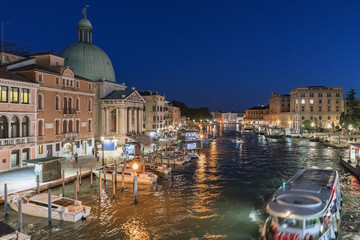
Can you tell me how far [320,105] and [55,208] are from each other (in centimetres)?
11655

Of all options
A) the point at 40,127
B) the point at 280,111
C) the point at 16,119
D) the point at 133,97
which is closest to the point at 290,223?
the point at 16,119

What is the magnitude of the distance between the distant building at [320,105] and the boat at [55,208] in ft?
364

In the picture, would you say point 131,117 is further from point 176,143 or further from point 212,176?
point 212,176

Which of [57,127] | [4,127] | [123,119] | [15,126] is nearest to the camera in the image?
[4,127]

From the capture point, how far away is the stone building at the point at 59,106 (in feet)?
125

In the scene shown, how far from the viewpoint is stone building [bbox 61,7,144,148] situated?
6388cm

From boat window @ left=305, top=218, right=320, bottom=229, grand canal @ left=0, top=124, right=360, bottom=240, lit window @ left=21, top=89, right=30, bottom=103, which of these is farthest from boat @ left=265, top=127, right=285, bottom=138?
boat window @ left=305, top=218, right=320, bottom=229

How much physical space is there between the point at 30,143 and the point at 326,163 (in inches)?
1744

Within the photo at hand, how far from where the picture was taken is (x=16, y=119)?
3444 centimetres

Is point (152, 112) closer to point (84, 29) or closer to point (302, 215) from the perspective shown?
point (84, 29)

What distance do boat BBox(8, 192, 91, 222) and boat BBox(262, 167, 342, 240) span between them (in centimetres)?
1374

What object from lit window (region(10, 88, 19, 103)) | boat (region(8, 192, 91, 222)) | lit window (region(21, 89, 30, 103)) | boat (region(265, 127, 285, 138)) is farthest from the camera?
boat (region(265, 127, 285, 138))

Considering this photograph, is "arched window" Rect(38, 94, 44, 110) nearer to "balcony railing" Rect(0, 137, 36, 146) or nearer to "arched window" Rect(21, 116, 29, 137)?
"arched window" Rect(21, 116, 29, 137)

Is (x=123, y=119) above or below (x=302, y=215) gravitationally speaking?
above
